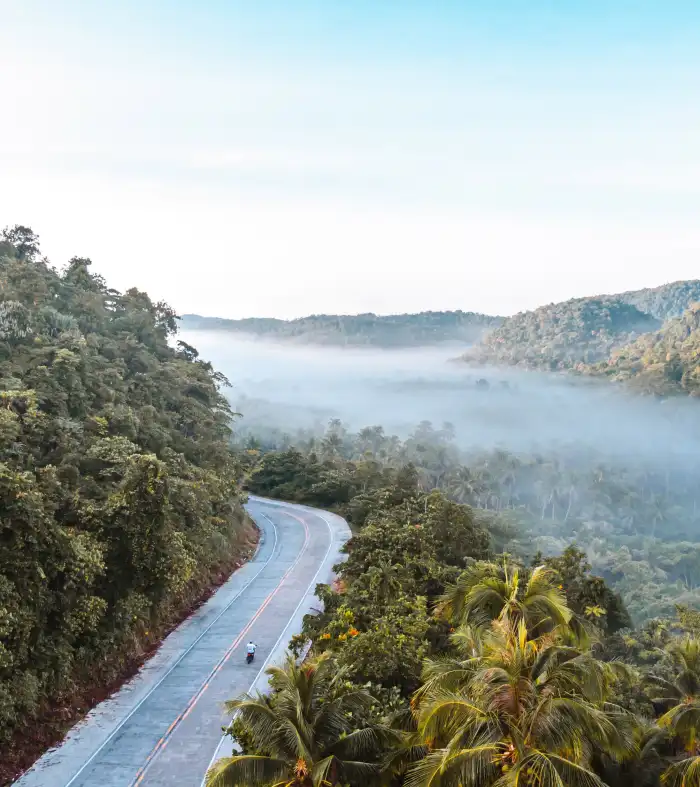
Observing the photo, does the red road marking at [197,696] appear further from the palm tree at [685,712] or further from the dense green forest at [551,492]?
the dense green forest at [551,492]

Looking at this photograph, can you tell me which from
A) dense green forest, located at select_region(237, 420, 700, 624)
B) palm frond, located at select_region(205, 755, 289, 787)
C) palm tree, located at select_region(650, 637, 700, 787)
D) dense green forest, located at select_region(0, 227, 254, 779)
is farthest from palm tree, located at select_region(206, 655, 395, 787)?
dense green forest, located at select_region(237, 420, 700, 624)

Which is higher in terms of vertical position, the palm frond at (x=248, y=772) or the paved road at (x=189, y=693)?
the palm frond at (x=248, y=772)

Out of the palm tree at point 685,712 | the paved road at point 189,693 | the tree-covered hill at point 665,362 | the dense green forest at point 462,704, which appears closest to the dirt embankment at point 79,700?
the paved road at point 189,693

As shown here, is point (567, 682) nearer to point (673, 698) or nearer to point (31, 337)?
point (673, 698)

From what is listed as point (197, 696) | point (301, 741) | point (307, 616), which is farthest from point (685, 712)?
point (197, 696)

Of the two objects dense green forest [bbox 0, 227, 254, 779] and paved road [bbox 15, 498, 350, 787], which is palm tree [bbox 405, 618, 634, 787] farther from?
dense green forest [bbox 0, 227, 254, 779]
